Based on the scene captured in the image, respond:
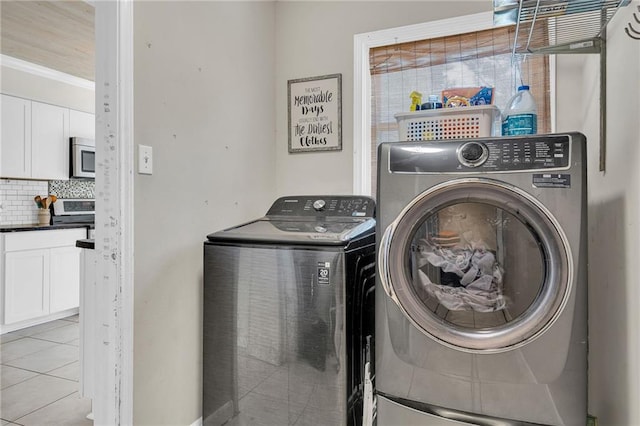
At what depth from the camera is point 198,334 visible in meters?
1.89

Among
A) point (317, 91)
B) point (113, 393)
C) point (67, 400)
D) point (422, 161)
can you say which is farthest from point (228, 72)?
point (67, 400)

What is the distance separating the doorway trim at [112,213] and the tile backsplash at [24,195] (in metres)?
3.17

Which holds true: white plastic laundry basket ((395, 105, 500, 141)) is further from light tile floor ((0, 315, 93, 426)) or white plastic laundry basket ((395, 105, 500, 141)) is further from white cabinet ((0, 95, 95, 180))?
white cabinet ((0, 95, 95, 180))

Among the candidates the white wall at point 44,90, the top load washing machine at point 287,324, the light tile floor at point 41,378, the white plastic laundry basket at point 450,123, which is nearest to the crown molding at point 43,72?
the white wall at point 44,90

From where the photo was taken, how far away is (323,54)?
2.52 meters

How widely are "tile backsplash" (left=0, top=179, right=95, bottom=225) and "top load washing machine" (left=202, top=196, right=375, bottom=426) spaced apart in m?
3.31

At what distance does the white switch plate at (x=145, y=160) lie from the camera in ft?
5.15

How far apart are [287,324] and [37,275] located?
3.20 meters

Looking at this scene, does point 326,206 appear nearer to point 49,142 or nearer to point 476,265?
point 476,265

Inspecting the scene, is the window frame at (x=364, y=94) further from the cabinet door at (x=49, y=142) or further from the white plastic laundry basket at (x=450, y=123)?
the cabinet door at (x=49, y=142)

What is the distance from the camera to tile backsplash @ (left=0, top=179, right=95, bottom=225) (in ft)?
12.5

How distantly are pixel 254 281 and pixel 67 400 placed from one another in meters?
1.59

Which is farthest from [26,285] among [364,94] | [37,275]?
[364,94]

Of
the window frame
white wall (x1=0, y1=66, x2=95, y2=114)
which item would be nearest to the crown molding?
white wall (x1=0, y1=66, x2=95, y2=114)
